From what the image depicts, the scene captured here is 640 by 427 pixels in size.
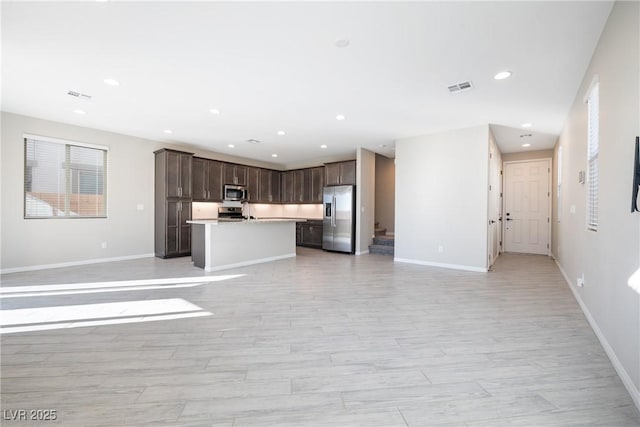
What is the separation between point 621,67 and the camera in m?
2.05

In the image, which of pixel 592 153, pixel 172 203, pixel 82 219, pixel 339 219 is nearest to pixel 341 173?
pixel 339 219

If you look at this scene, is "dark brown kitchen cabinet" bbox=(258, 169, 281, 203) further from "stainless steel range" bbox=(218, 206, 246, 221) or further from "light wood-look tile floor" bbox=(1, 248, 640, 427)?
"light wood-look tile floor" bbox=(1, 248, 640, 427)

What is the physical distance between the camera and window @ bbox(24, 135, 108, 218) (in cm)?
499

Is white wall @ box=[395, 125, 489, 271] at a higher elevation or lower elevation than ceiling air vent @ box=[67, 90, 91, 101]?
lower

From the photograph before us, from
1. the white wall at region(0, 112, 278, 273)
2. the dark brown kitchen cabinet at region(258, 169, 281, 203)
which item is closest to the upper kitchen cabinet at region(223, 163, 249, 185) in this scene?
the dark brown kitchen cabinet at region(258, 169, 281, 203)

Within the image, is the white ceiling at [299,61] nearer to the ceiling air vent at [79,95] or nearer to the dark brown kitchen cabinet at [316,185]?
the ceiling air vent at [79,95]

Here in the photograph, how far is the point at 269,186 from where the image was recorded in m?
9.11

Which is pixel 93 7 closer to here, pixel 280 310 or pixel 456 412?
pixel 280 310

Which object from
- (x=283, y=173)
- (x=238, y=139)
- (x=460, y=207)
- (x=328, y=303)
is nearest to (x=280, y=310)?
(x=328, y=303)

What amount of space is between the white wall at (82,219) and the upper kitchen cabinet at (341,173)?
13.0 feet

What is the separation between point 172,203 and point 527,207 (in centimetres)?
892

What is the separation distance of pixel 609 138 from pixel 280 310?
3.38 metres

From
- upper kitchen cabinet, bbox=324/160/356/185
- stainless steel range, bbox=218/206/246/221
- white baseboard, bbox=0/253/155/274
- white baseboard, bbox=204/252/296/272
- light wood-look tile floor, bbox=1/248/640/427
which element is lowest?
light wood-look tile floor, bbox=1/248/640/427

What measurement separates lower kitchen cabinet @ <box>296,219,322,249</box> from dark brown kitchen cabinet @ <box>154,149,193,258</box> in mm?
3277
